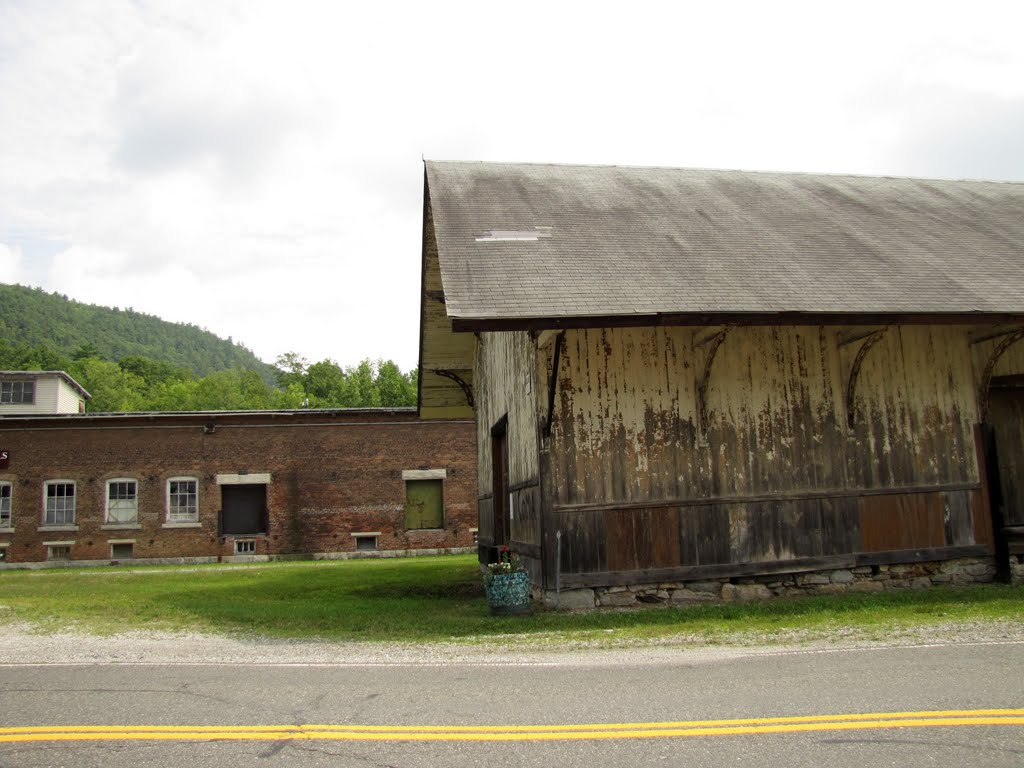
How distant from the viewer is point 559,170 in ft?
55.7

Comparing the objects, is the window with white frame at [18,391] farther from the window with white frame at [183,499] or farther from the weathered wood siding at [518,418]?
the weathered wood siding at [518,418]

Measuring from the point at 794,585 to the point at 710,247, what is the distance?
511 cm

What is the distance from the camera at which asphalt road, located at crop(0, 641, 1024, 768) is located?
15.8ft

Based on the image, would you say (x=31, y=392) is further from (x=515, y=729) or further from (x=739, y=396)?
(x=515, y=729)

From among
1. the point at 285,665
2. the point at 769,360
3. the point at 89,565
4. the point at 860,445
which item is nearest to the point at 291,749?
the point at 285,665

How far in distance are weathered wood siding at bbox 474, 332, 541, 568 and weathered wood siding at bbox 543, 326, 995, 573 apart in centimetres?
52

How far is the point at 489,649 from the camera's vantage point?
8820 mm

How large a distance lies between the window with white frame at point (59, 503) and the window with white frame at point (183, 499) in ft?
10.4

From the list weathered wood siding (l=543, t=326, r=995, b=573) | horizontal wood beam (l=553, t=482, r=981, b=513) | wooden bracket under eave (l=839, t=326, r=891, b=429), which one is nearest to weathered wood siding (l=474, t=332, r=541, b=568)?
weathered wood siding (l=543, t=326, r=995, b=573)

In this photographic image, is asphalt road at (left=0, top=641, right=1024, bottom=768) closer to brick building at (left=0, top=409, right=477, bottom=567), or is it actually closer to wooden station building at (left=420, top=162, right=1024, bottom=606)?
wooden station building at (left=420, top=162, right=1024, bottom=606)

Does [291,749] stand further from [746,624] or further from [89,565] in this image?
[89,565]

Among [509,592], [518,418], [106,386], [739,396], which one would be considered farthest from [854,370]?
[106,386]

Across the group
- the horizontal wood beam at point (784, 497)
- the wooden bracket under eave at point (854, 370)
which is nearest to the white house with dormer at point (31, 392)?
the horizontal wood beam at point (784, 497)

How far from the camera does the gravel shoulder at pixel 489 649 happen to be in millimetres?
8062
